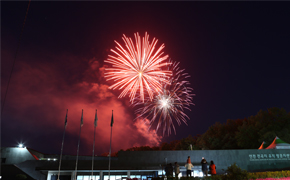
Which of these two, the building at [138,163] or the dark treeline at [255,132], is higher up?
the dark treeline at [255,132]

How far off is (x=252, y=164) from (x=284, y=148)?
8.14m

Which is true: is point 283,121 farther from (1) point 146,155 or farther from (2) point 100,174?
(2) point 100,174

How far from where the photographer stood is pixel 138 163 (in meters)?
35.1

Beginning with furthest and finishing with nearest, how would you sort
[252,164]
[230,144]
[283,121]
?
[230,144] < [283,121] < [252,164]

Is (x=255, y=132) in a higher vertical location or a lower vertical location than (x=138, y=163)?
higher

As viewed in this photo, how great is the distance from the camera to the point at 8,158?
3691 centimetres

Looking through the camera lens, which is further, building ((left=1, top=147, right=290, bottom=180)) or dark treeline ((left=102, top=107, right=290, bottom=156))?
dark treeline ((left=102, top=107, right=290, bottom=156))

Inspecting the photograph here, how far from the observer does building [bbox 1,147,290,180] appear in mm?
31609

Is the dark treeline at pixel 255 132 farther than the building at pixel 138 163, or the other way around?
the dark treeline at pixel 255 132

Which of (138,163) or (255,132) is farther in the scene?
(255,132)

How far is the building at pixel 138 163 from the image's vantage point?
31.6 m

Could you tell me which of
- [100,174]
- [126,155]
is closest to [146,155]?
[126,155]

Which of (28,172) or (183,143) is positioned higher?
(183,143)

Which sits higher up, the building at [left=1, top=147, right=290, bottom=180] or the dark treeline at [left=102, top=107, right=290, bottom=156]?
the dark treeline at [left=102, top=107, right=290, bottom=156]
